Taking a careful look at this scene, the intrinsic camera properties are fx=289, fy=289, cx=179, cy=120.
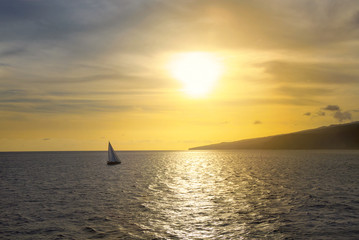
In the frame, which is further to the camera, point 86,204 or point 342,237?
point 86,204

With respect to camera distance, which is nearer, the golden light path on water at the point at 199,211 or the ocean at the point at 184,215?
the ocean at the point at 184,215

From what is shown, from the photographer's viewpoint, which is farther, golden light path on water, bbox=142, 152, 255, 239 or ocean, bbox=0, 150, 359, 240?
golden light path on water, bbox=142, 152, 255, 239

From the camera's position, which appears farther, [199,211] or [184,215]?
[199,211]

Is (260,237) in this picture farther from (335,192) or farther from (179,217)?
(335,192)

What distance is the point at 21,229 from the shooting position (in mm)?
28375

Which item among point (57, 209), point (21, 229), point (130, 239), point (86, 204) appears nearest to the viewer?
point (130, 239)

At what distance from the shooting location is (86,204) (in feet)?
133

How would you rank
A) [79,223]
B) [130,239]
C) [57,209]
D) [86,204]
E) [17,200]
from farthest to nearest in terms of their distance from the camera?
1. [17,200]
2. [86,204]
3. [57,209]
4. [79,223]
5. [130,239]

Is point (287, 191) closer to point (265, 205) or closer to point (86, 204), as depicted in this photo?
point (265, 205)

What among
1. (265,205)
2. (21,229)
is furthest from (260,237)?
(21,229)

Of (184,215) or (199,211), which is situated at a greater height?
(184,215)

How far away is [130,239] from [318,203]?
27.2 meters

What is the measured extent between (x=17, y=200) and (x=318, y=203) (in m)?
44.6

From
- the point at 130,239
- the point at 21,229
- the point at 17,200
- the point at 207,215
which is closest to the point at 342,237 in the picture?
the point at 207,215
